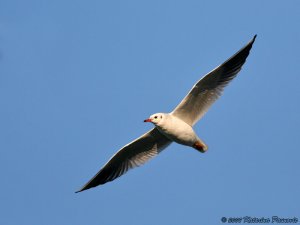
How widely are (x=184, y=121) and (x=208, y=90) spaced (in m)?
0.82

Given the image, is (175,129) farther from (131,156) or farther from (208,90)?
(131,156)

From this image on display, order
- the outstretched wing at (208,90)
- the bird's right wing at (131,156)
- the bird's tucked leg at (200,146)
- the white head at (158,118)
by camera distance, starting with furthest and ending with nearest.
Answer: the bird's right wing at (131,156)
the bird's tucked leg at (200,146)
the outstretched wing at (208,90)
the white head at (158,118)

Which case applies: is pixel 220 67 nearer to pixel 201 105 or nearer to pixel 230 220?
pixel 201 105

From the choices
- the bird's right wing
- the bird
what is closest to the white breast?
the bird

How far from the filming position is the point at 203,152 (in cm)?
Result: 1081

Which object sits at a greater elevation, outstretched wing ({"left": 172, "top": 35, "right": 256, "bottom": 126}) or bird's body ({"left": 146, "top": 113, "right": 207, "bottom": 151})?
outstretched wing ({"left": 172, "top": 35, "right": 256, "bottom": 126})

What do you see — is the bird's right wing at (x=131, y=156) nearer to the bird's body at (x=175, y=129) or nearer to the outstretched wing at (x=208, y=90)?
the bird's body at (x=175, y=129)

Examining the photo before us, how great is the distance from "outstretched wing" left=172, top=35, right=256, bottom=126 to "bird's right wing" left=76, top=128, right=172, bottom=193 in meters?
0.77

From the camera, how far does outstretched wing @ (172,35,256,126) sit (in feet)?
34.4

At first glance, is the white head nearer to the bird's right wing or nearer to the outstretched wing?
the outstretched wing

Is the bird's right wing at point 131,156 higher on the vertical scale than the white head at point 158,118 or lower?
lower

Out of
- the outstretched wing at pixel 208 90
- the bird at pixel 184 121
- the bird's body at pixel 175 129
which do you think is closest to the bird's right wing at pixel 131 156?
the bird at pixel 184 121

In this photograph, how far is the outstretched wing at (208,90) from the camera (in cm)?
1048

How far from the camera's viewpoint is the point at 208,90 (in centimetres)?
1069
